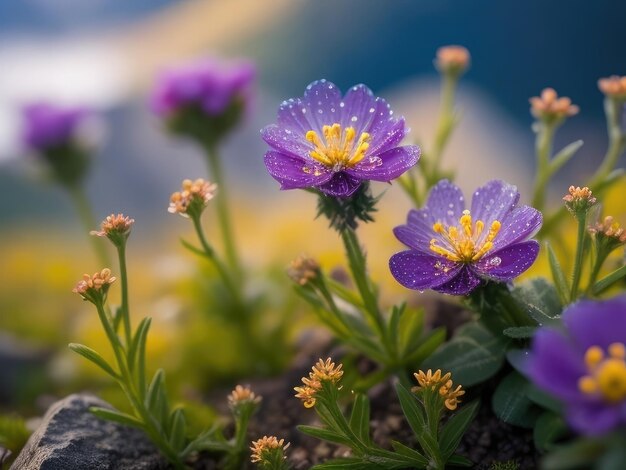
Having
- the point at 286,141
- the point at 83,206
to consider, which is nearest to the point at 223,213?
the point at 83,206

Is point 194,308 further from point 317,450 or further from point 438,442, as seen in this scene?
point 438,442

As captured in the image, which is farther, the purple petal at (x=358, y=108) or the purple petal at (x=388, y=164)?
the purple petal at (x=358, y=108)

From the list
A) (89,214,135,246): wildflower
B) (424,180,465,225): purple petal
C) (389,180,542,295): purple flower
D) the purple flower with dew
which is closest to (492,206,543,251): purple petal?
(389,180,542,295): purple flower

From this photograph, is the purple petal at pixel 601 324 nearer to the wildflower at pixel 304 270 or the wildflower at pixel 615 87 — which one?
the wildflower at pixel 304 270

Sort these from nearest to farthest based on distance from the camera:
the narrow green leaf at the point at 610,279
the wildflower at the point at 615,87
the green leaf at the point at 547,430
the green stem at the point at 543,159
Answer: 1. the green leaf at the point at 547,430
2. the narrow green leaf at the point at 610,279
3. the wildflower at the point at 615,87
4. the green stem at the point at 543,159

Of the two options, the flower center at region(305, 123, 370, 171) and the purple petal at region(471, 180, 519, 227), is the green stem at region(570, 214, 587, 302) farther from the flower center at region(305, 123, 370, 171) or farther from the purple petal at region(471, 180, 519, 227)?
the flower center at region(305, 123, 370, 171)

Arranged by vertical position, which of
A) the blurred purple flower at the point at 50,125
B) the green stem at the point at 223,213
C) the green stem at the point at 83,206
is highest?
the blurred purple flower at the point at 50,125

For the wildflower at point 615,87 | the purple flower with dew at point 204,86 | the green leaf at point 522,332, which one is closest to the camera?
the green leaf at point 522,332

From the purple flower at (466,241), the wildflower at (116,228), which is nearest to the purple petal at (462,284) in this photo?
the purple flower at (466,241)

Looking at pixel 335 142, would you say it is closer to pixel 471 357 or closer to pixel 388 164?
pixel 388 164
